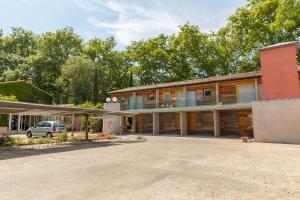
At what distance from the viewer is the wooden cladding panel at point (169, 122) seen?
30984 mm

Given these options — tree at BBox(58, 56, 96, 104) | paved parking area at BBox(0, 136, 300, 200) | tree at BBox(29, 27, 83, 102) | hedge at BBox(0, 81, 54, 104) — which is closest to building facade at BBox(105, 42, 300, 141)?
tree at BBox(58, 56, 96, 104)

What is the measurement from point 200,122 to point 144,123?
7762 millimetres

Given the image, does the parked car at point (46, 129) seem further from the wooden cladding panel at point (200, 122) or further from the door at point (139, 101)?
the wooden cladding panel at point (200, 122)

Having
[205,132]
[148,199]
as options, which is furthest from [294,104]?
[148,199]

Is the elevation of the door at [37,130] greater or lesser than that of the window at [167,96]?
lesser

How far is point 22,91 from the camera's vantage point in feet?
126

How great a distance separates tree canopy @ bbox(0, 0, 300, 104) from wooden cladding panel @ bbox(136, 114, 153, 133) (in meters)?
10.5

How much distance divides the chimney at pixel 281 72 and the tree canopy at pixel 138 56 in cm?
1264

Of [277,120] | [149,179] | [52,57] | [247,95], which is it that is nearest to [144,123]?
[247,95]

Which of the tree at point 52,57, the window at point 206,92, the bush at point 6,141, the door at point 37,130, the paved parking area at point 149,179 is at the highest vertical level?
the tree at point 52,57

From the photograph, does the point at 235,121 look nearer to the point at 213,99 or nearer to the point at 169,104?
the point at 213,99

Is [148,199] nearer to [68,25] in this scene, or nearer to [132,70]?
[132,70]

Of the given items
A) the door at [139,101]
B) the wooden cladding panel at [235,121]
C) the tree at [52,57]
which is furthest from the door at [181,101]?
the tree at [52,57]

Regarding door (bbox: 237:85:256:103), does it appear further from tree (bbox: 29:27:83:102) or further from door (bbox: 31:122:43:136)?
tree (bbox: 29:27:83:102)
